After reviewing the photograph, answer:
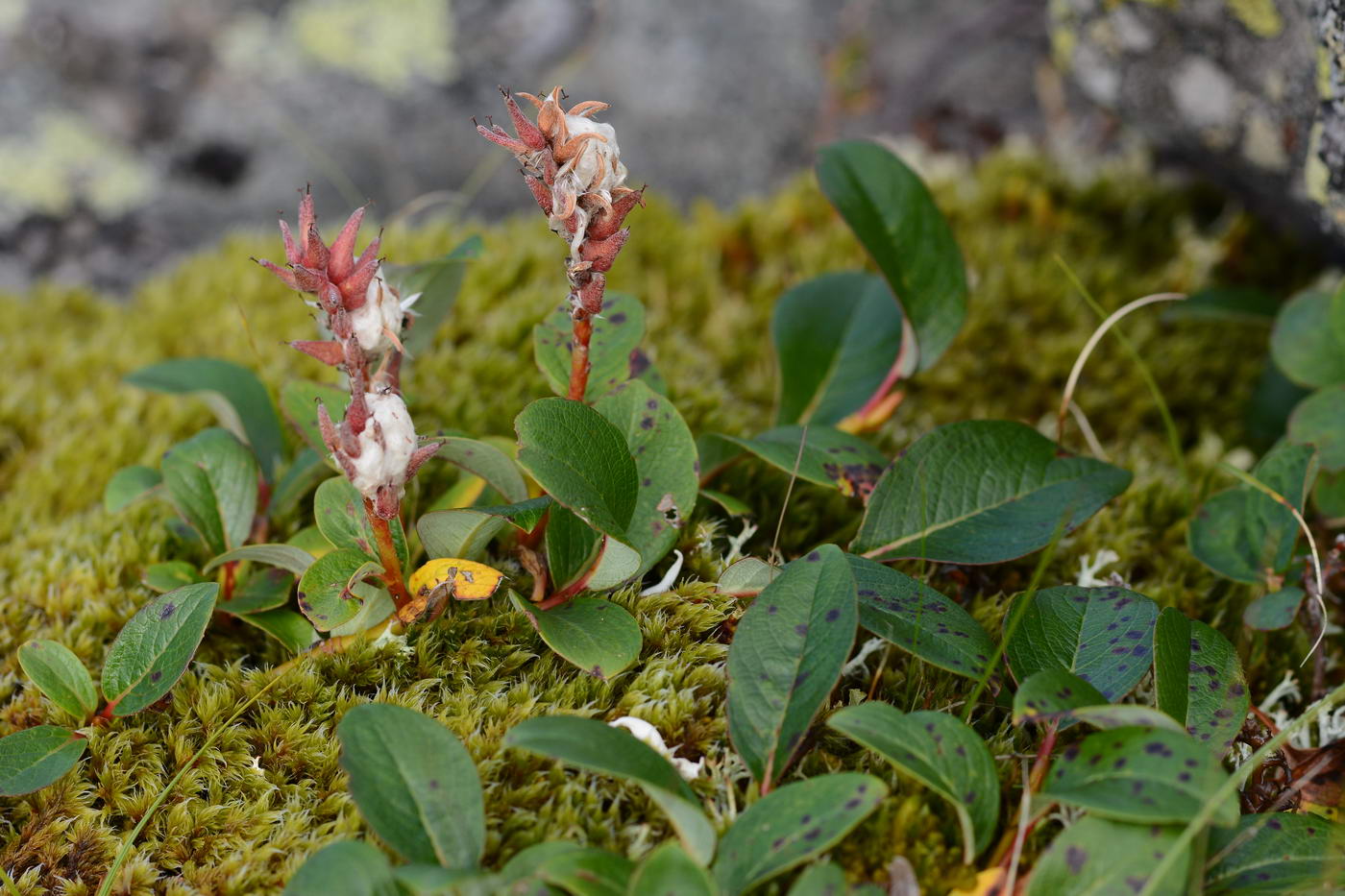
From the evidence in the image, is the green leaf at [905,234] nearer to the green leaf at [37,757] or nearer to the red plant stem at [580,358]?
the red plant stem at [580,358]

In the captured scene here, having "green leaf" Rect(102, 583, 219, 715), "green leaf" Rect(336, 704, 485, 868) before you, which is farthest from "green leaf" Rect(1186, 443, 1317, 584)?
"green leaf" Rect(102, 583, 219, 715)

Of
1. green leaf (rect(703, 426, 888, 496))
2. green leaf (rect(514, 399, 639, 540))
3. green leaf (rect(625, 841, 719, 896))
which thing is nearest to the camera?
green leaf (rect(625, 841, 719, 896))

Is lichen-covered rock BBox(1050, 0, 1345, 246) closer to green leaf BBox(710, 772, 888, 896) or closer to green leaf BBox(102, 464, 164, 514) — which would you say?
green leaf BBox(710, 772, 888, 896)

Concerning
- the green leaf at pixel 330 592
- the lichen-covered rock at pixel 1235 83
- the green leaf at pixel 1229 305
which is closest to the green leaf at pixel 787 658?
the green leaf at pixel 330 592

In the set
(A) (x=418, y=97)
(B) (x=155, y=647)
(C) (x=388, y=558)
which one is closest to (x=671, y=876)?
(C) (x=388, y=558)

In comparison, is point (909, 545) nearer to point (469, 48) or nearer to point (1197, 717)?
point (1197, 717)

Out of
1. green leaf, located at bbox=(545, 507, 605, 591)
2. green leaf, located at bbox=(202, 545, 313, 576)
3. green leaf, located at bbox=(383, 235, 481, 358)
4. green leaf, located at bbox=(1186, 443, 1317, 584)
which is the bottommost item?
green leaf, located at bbox=(1186, 443, 1317, 584)
